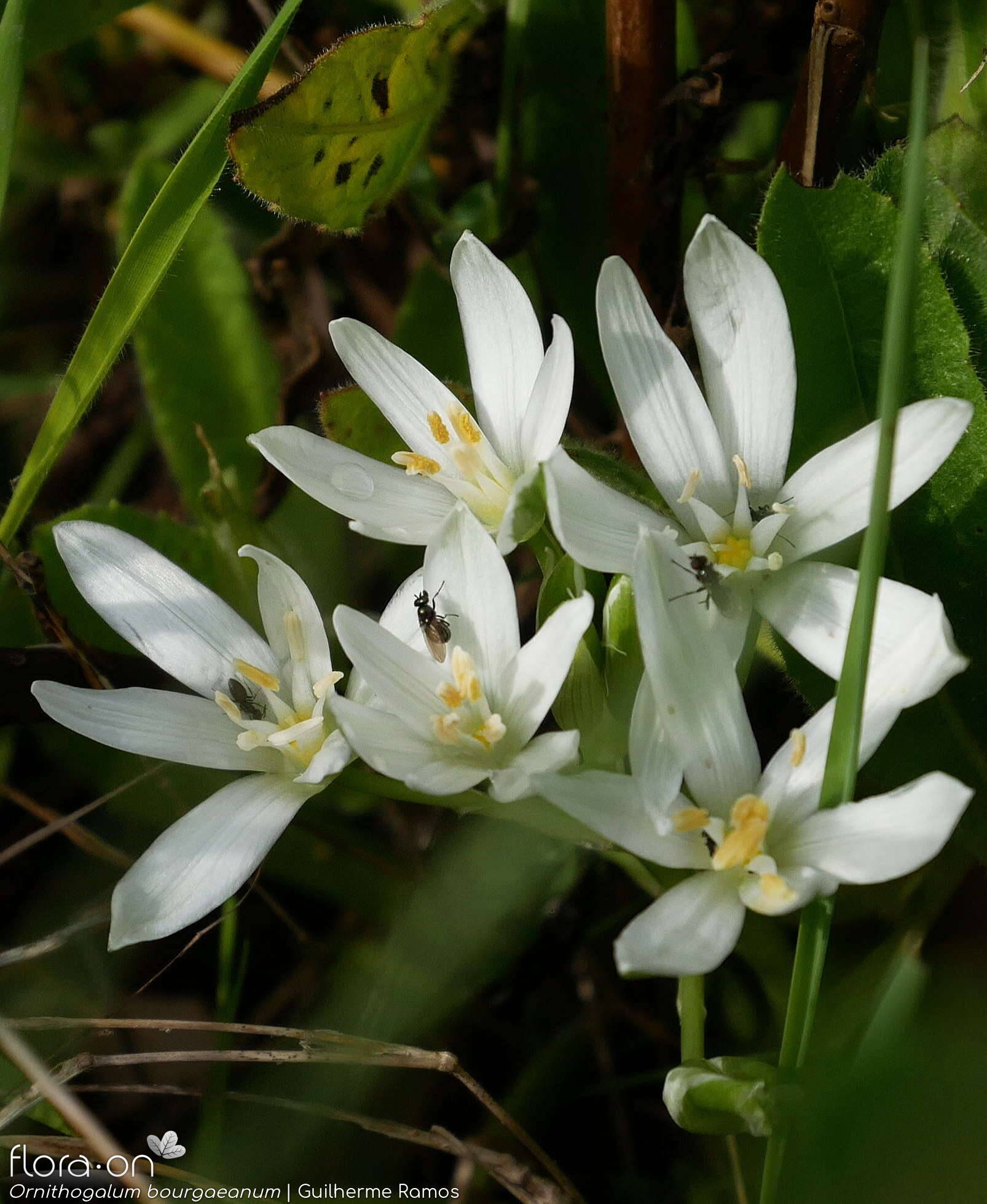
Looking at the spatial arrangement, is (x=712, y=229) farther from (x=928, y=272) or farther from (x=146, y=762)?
(x=146, y=762)

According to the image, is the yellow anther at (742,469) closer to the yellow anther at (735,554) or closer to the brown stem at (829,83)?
the yellow anther at (735,554)

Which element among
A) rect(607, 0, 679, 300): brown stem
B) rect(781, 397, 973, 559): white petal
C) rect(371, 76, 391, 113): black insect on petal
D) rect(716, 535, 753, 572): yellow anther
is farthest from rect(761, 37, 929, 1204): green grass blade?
rect(371, 76, 391, 113): black insect on petal

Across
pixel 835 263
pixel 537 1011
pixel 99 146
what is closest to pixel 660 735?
pixel 835 263

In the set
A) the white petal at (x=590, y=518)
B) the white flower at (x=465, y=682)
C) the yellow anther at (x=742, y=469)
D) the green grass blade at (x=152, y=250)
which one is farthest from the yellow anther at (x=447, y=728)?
the green grass blade at (x=152, y=250)

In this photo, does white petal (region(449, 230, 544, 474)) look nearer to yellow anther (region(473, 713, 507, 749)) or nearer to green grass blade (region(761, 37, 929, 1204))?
yellow anther (region(473, 713, 507, 749))

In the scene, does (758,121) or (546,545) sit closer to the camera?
(546,545)

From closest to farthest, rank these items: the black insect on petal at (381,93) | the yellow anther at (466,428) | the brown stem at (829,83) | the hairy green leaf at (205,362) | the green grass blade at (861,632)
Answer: the green grass blade at (861,632) → the yellow anther at (466,428) → the brown stem at (829,83) → the black insect on petal at (381,93) → the hairy green leaf at (205,362)
